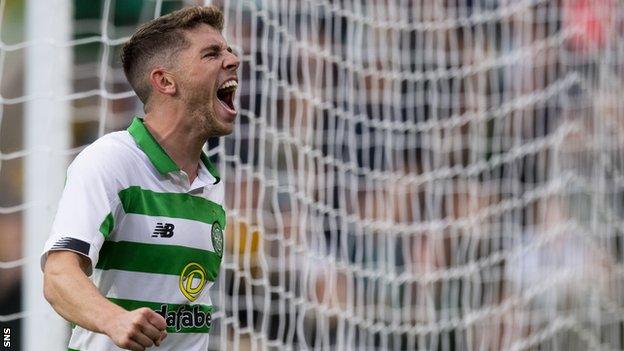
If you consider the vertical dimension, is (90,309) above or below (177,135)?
below

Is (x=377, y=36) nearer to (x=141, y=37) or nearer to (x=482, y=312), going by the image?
(x=482, y=312)

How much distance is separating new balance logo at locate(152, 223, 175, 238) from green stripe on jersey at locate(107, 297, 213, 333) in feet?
0.44

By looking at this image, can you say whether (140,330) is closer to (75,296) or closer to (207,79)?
(75,296)

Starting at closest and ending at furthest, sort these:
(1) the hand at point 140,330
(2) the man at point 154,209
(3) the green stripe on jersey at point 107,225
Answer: (1) the hand at point 140,330 → (2) the man at point 154,209 → (3) the green stripe on jersey at point 107,225

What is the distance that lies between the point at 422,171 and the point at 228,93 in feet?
11.4

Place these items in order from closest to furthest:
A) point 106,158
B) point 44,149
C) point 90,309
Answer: point 90,309 → point 106,158 → point 44,149

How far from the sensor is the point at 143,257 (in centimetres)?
270

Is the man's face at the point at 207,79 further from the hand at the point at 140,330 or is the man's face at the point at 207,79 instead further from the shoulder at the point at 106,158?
the hand at the point at 140,330

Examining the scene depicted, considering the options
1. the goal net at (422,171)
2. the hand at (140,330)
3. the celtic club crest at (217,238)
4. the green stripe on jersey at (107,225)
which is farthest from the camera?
the goal net at (422,171)

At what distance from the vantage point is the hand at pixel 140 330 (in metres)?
2.29

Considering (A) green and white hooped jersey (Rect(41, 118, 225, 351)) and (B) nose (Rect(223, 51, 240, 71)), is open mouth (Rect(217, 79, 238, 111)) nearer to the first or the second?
(B) nose (Rect(223, 51, 240, 71))

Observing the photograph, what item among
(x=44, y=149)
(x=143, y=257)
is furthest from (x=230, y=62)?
(x=44, y=149)

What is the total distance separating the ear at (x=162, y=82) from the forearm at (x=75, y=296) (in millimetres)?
530

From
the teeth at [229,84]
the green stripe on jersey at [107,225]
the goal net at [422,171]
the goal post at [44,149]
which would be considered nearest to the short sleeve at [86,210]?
the green stripe on jersey at [107,225]
